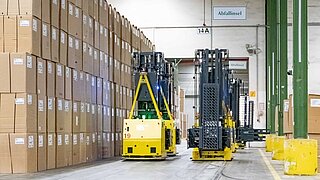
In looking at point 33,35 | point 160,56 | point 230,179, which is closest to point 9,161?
point 33,35

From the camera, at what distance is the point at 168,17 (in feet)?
106

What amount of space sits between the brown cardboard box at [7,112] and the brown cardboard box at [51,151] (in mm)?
1376

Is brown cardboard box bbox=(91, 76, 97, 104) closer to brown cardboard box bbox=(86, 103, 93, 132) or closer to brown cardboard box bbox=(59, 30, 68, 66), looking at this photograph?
brown cardboard box bbox=(86, 103, 93, 132)

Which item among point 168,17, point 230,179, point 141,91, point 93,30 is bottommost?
point 230,179

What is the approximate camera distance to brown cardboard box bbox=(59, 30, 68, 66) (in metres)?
15.0

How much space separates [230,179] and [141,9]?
21599 millimetres

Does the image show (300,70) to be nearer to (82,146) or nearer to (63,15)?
(63,15)

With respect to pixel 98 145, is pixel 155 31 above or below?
above

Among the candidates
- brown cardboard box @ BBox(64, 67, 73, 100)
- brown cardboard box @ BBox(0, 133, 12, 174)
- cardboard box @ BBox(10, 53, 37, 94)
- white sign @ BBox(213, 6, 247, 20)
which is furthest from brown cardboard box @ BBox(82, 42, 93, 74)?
white sign @ BBox(213, 6, 247, 20)

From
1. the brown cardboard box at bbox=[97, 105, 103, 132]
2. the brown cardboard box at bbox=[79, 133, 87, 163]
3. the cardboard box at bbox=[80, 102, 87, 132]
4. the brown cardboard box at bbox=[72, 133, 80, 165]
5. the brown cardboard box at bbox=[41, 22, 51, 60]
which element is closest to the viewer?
the brown cardboard box at bbox=[41, 22, 51, 60]

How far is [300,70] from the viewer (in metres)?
13.1

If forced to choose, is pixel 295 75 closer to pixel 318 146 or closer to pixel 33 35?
pixel 318 146

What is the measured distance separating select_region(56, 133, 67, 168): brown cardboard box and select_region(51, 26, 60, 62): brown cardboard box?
70.2 inches

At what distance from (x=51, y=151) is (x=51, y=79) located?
162 centimetres
